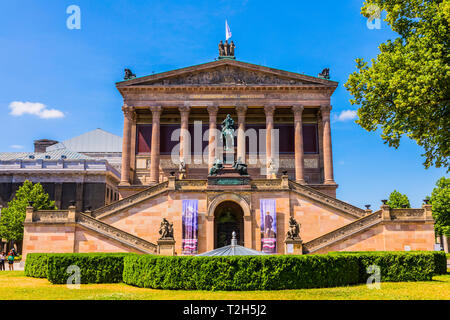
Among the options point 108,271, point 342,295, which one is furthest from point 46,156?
point 342,295

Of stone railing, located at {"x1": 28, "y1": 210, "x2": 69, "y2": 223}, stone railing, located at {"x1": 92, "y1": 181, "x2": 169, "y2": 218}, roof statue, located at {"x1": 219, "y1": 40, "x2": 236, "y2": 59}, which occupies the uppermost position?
roof statue, located at {"x1": 219, "y1": 40, "x2": 236, "y2": 59}

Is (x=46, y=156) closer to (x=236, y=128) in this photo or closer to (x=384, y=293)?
(x=236, y=128)

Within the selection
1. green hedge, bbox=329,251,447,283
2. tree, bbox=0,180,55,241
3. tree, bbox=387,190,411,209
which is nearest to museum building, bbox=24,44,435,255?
green hedge, bbox=329,251,447,283

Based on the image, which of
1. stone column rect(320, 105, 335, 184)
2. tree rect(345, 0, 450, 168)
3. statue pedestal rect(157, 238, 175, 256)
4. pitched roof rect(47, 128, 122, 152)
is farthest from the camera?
pitched roof rect(47, 128, 122, 152)

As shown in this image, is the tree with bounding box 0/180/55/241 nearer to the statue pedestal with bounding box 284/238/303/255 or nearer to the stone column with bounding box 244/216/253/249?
the stone column with bounding box 244/216/253/249

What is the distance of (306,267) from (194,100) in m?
38.5

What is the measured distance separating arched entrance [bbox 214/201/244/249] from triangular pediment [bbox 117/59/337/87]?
20.5m

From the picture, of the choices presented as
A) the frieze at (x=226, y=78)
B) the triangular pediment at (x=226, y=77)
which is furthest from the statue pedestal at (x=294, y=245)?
Answer: the frieze at (x=226, y=78)

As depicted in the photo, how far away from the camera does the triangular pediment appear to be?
5466cm

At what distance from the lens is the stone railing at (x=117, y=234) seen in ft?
106

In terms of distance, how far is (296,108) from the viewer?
54.6 m

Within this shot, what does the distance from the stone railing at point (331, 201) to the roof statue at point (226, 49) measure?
26.6 meters

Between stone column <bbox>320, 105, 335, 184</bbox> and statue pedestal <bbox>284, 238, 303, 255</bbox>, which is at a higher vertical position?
stone column <bbox>320, 105, 335, 184</bbox>

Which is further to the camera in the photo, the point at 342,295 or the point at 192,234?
the point at 192,234
